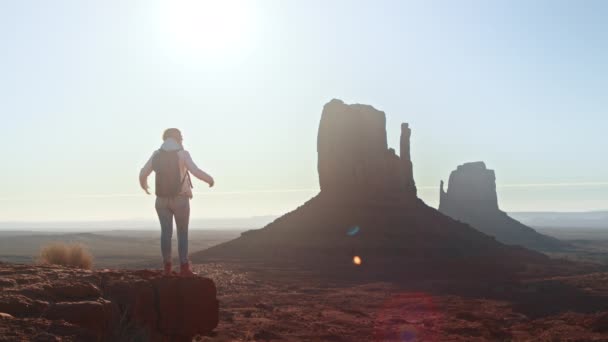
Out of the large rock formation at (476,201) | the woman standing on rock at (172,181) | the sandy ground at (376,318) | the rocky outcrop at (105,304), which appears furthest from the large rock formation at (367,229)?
the large rock formation at (476,201)

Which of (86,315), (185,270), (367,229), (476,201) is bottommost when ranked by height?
(86,315)

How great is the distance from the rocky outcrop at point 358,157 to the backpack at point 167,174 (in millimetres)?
61169

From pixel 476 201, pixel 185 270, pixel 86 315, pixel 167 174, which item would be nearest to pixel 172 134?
pixel 167 174

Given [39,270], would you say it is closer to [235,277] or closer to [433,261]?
[235,277]

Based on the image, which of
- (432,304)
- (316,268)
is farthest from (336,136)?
(432,304)

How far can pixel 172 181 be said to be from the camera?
7.95m

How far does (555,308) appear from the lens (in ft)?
79.8

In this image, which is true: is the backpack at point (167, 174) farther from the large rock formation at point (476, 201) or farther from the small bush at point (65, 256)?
the large rock formation at point (476, 201)

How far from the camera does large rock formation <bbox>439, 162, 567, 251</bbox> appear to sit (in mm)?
119125

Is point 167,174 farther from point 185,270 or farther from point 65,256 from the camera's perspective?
point 65,256

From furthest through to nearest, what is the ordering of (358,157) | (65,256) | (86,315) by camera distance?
(358,157)
(65,256)
(86,315)

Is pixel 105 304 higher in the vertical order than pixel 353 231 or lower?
lower

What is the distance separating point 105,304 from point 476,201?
126 m

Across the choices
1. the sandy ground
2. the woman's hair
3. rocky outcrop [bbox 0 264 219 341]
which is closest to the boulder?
rocky outcrop [bbox 0 264 219 341]
